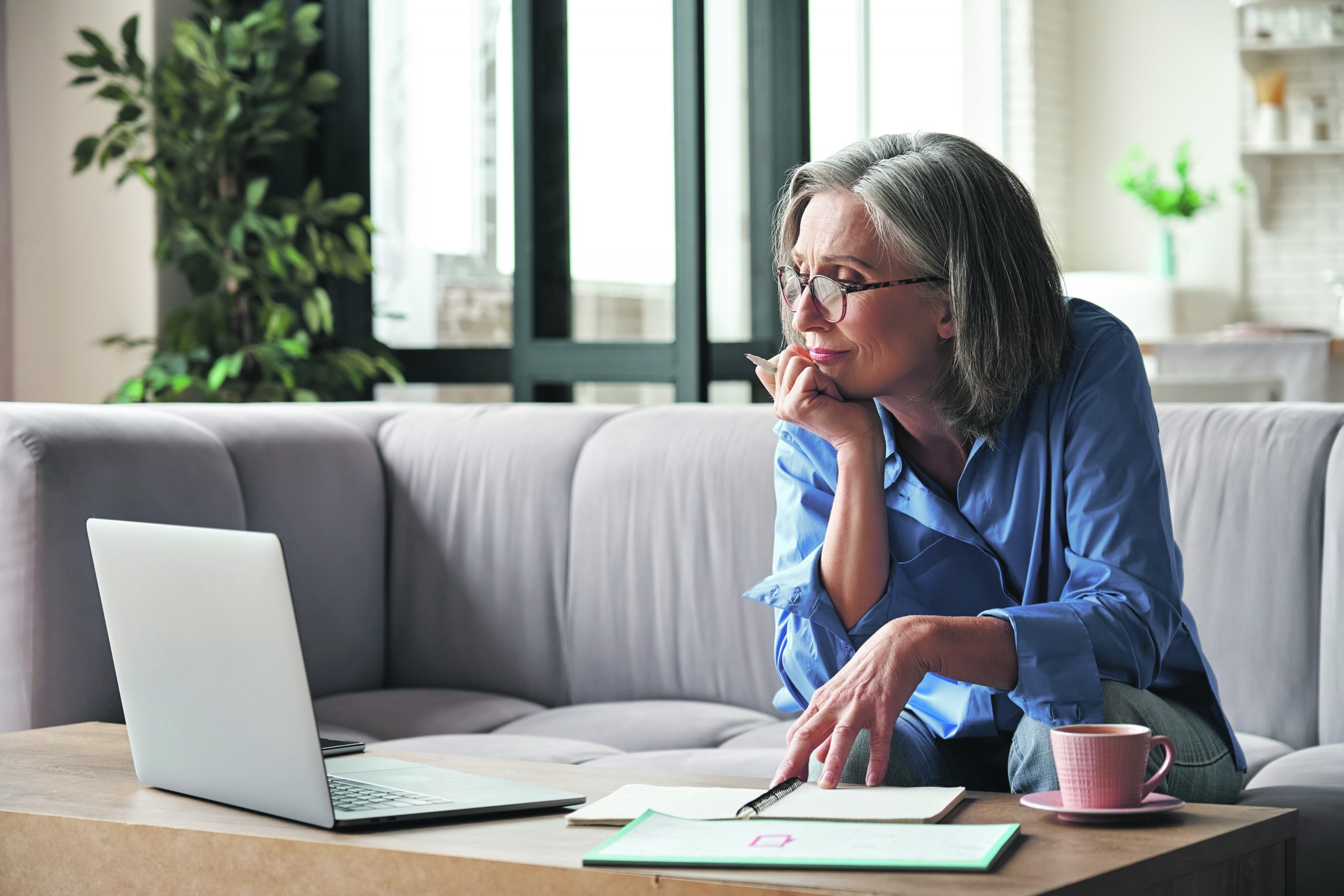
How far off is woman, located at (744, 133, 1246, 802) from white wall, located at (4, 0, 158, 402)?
2.91 m

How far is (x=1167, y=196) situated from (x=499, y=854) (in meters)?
7.03

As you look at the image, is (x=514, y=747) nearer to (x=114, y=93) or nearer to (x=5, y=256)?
(x=114, y=93)

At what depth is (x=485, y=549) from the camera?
2.67m

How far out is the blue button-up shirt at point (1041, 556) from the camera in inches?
51.3

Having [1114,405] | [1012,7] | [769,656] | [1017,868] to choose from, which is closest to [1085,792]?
[1017,868]

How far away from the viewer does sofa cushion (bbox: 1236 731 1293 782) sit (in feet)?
6.09

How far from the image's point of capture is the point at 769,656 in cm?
241

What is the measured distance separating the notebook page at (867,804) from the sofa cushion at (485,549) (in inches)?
54.8

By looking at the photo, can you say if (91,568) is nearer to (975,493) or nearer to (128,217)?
(975,493)

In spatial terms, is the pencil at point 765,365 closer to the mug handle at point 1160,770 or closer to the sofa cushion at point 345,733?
the mug handle at point 1160,770

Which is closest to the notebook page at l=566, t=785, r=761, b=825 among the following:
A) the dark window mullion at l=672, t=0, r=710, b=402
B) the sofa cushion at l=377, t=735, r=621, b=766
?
the sofa cushion at l=377, t=735, r=621, b=766

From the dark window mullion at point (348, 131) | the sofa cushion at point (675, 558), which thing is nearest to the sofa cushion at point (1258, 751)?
the sofa cushion at point (675, 558)

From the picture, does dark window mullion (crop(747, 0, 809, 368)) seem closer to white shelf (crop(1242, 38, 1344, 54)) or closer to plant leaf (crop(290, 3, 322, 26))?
plant leaf (crop(290, 3, 322, 26))

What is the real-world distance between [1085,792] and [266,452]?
1791 mm
